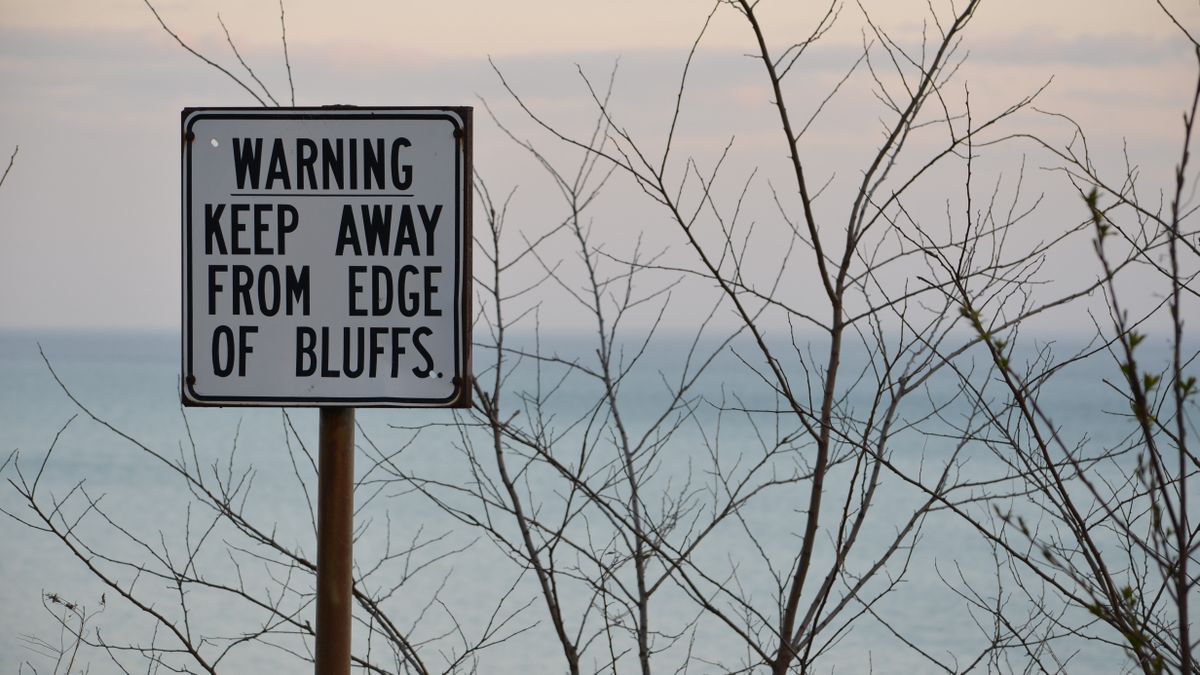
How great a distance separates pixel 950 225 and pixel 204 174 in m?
1.84

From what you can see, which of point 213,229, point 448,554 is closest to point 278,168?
point 213,229

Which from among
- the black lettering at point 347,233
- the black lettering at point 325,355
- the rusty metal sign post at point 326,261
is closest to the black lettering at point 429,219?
the rusty metal sign post at point 326,261

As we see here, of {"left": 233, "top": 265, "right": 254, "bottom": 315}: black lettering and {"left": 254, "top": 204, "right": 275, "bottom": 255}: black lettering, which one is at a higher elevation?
{"left": 254, "top": 204, "right": 275, "bottom": 255}: black lettering

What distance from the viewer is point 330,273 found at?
6.77ft

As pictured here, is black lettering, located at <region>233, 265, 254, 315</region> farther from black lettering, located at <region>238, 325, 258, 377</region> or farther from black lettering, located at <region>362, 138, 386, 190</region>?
black lettering, located at <region>362, 138, 386, 190</region>

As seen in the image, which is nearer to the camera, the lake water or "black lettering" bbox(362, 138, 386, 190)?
"black lettering" bbox(362, 138, 386, 190)

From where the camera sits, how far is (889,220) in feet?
8.86

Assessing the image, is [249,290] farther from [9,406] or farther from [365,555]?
[9,406]

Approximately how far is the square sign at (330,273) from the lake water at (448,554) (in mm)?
850

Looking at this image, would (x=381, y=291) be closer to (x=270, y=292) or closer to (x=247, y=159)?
(x=270, y=292)

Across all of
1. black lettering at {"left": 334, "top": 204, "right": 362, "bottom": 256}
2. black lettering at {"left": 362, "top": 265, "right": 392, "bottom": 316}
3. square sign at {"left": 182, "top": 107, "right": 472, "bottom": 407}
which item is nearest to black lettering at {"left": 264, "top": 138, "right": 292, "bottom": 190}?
square sign at {"left": 182, "top": 107, "right": 472, "bottom": 407}

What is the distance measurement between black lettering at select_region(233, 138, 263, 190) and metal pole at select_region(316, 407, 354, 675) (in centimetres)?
42

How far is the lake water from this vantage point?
23.2 feet

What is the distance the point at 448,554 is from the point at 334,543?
1.09 meters
